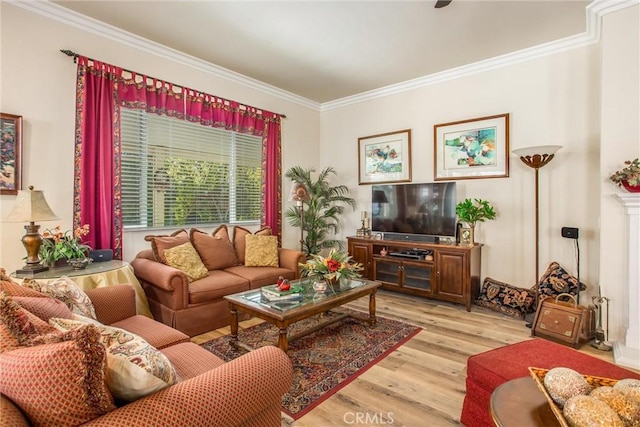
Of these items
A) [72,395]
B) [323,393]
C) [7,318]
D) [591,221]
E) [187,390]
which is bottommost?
[323,393]

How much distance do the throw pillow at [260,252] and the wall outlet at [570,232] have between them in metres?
3.19

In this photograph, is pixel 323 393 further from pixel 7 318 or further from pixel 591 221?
pixel 591 221

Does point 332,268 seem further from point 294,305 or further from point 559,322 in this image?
point 559,322

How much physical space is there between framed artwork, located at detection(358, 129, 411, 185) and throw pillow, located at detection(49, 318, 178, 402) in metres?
4.13

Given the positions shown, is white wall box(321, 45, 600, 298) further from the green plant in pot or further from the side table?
the side table

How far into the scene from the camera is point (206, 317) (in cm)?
305

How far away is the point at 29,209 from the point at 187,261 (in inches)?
51.4

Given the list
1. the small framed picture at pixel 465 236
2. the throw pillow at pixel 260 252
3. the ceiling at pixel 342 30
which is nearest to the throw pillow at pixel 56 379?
the ceiling at pixel 342 30

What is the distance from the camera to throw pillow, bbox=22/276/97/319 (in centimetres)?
167

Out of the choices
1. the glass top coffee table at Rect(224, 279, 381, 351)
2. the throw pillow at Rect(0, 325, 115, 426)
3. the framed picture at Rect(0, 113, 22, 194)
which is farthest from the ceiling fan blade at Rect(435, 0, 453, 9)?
the framed picture at Rect(0, 113, 22, 194)

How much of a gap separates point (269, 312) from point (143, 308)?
1.53 metres

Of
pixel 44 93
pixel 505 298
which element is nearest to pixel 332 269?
pixel 505 298

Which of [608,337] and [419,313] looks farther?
[419,313]

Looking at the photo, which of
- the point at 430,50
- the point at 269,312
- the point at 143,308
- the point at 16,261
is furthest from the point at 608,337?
the point at 16,261
